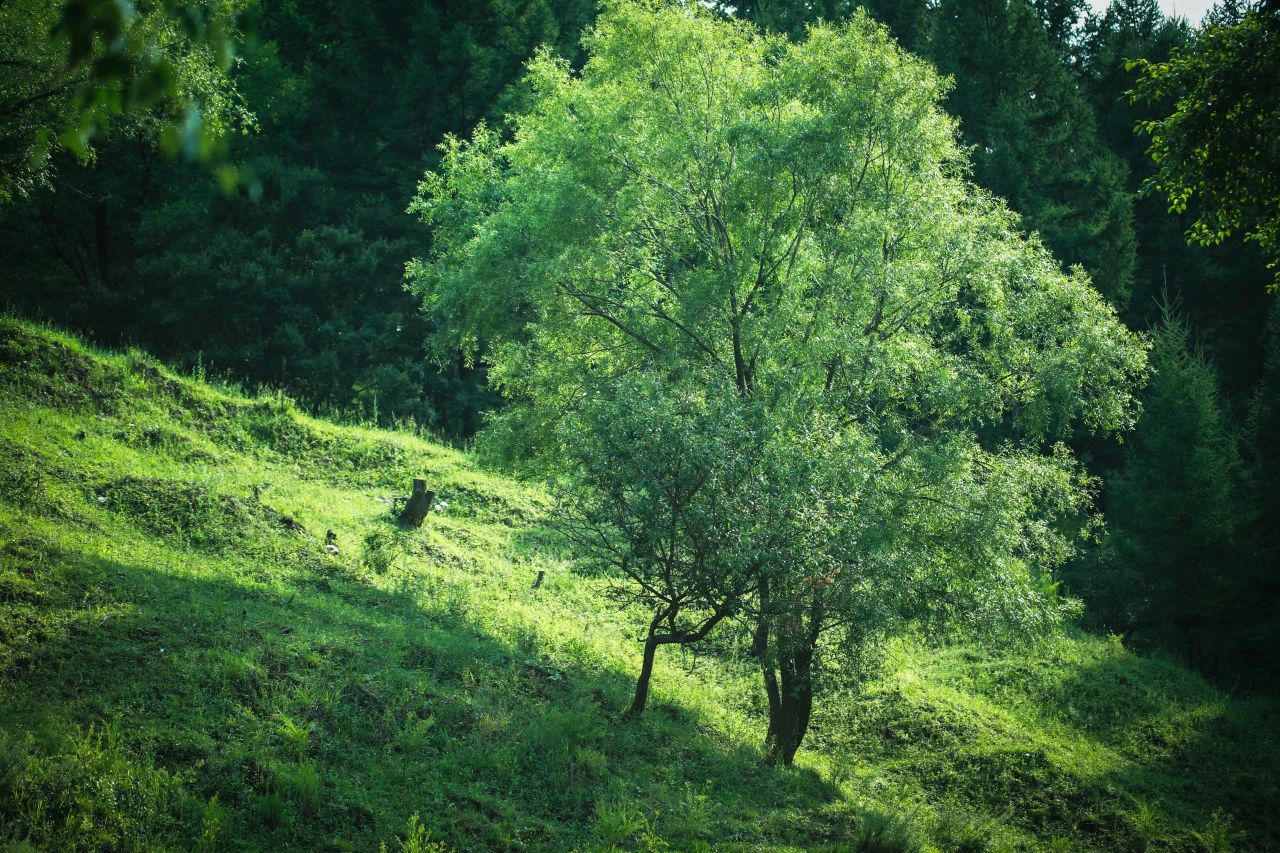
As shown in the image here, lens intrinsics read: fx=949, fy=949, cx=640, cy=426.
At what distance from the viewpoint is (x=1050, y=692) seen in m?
17.5

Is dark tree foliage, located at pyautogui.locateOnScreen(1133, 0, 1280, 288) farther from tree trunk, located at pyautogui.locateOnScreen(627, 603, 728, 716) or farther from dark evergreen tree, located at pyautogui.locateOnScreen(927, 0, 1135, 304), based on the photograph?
dark evergreen tree, located at pyautogui.locateOnScreen(927, 0, 1135, 304)

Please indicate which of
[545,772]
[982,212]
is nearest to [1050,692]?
[982,212]

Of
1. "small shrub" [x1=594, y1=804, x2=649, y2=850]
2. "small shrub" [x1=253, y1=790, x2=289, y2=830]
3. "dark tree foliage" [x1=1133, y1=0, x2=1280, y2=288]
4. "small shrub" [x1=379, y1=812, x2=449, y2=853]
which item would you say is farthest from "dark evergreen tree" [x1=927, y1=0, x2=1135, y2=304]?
"small shrub" [x1=253, y1=790, x2=289, y2=830]

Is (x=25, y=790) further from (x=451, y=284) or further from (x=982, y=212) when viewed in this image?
(x=982, y=212)

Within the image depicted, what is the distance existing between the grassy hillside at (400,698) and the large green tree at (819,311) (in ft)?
7.33

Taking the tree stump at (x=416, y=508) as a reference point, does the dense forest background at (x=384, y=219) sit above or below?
above

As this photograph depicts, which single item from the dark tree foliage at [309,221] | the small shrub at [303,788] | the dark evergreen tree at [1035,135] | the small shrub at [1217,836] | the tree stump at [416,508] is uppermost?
the dark evergreen tree at [1035,135]

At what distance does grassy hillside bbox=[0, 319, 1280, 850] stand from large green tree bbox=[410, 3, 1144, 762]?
2236 mm

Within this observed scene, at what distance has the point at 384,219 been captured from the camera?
3148cm

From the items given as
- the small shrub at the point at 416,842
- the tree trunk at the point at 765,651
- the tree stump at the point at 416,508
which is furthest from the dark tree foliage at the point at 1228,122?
the tree stump at the point at 416,508

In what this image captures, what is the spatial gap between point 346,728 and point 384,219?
24814mm

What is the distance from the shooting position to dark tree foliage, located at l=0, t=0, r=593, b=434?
93.5 feet

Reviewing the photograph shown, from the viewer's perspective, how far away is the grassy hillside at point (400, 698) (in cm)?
801

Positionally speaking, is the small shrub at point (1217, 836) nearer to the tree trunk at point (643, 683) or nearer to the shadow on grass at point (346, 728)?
the shadow on grass at point (346, 728)
